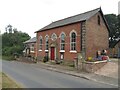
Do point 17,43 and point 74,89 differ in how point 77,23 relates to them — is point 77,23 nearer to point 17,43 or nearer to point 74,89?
point 74,89

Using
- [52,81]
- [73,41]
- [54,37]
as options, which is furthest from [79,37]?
[52,81]

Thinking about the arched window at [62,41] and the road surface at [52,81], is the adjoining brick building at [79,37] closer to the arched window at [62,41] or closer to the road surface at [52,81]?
the arched window at [62,41]

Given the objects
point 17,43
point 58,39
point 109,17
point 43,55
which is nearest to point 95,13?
point 58,39

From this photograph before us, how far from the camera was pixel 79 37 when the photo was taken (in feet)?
81.7

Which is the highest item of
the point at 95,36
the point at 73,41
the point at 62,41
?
the point at 95,36

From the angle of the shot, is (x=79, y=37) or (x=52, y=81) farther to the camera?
(x=79, y=37)

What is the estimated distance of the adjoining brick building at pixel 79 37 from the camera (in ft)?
80.1

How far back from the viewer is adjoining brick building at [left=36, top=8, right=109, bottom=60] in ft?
80.1

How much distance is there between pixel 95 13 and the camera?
25734 mm

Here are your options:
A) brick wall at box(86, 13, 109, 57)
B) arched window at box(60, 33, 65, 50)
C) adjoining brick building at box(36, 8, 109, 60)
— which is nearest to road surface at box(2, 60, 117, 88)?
adjoining brick building at box(36, 8, 109, 60)

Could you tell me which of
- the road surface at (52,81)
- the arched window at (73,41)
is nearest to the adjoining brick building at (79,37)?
the arched window at (73,41)

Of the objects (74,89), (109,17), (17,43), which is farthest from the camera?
(17,43)

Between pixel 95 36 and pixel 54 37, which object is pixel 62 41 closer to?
pixel 54 37

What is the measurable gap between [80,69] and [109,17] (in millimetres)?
34543
